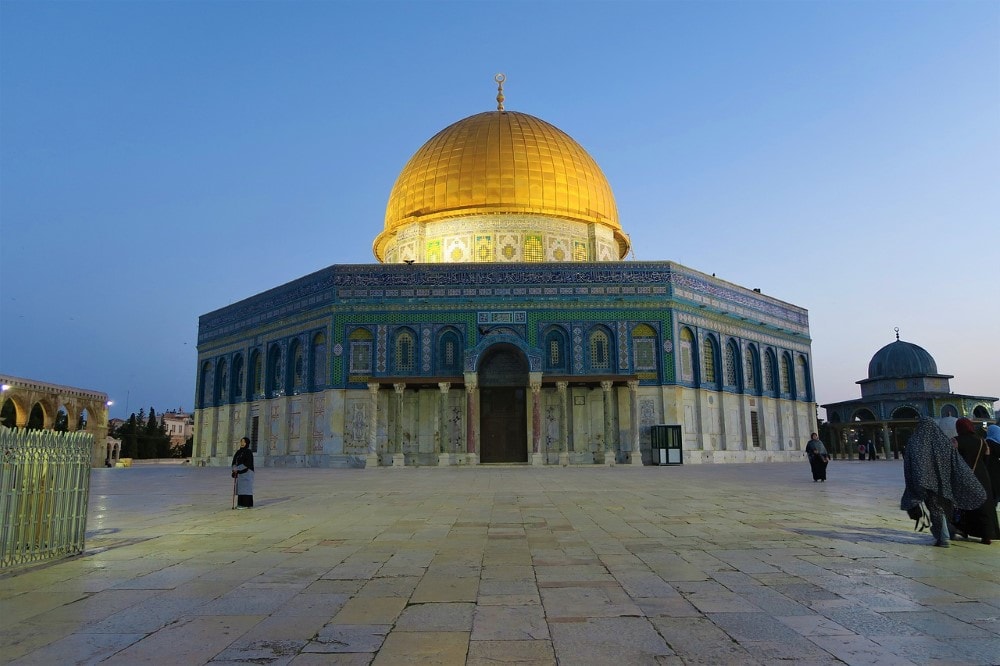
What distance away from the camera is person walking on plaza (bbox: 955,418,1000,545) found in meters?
6.52

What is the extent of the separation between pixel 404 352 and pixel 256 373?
8.63 m

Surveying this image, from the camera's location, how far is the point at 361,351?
27344 mm

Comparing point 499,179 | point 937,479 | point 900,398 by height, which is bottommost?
point 937,479

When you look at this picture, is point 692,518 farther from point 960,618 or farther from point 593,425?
point 593,425

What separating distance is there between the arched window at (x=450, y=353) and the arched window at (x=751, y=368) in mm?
13181

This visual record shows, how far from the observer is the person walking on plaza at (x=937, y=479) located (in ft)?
21.1

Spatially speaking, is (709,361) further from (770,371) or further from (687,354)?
(770,371)

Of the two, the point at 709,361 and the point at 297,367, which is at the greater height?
the point at 709,361

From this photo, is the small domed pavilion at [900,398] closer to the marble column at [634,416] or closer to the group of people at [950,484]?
the marble column at [634,416]

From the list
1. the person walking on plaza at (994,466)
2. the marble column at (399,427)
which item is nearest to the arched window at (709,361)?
the marble column at (399,427)

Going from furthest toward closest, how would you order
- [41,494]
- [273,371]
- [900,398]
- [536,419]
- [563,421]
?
[900,398], [273,371], [563,421], [536,419], [41,494]

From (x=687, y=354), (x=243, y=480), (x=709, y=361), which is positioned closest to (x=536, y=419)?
(x=687, y=354)

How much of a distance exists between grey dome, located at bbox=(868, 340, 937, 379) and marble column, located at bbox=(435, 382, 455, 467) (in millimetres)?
37580

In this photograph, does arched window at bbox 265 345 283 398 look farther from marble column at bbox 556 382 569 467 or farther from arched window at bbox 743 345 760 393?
arched window at bbox 743 345 760 393
